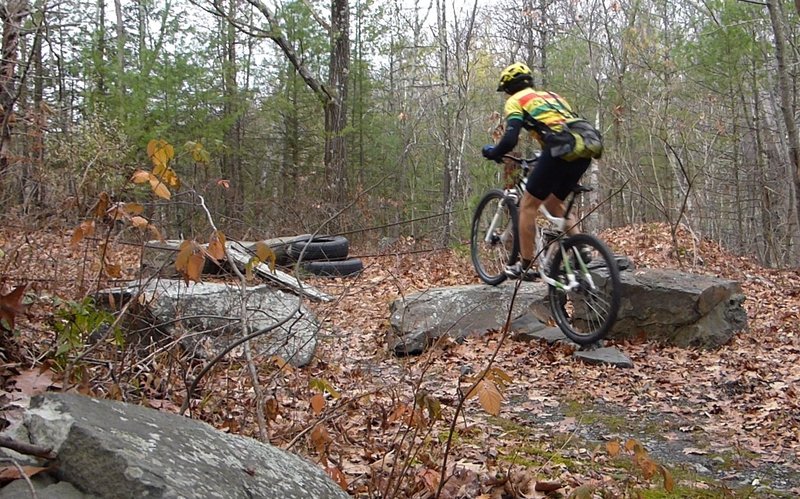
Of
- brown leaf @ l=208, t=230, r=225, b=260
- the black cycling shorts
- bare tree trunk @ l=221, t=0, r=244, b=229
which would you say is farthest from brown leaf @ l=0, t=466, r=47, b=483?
bare tree trunk @ l=221, t=0, r=244, b=229

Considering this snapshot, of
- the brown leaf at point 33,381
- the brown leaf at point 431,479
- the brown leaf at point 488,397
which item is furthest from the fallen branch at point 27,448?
the brown leaf at point 431,479

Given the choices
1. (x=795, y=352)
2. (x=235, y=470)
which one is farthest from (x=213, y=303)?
(x=795, y=352)

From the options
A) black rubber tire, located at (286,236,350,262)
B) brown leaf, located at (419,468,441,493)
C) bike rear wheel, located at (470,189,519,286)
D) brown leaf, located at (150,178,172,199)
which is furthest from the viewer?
black rubber tire, located at (286,236,350,262)

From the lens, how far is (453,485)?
306 centimetres

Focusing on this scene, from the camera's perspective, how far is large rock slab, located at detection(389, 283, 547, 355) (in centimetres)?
660

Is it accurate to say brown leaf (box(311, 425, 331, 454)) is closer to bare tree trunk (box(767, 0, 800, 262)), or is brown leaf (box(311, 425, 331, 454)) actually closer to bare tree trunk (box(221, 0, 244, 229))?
bare tree trunk (box(767, 0, 800, 262))

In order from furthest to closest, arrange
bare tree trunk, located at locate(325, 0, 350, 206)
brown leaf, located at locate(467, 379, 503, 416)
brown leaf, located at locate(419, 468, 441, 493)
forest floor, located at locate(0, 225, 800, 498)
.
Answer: bare tree trunk, located at locate(325, 0, 350, 206) < forest floor, located at locate(0, 225, 800, 498) < brown leaf, located at locate(419, 468, 441, 493) < brown leaf, located at locate(467, 379, 503, 416)

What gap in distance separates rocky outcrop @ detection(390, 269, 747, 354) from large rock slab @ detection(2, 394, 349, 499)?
4.50m

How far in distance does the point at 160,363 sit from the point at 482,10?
22.3m

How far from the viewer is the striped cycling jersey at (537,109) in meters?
5.63

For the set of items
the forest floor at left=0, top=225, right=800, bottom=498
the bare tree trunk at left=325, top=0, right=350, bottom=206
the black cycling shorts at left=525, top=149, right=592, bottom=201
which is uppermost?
the bare tree trunk at left=325, top=0, right=350, bottom=206

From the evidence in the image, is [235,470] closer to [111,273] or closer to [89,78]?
[111,273]

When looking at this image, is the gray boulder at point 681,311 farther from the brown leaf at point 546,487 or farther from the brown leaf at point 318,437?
the brown leaf at point 318,437

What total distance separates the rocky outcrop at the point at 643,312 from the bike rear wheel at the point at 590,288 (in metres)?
0.70
